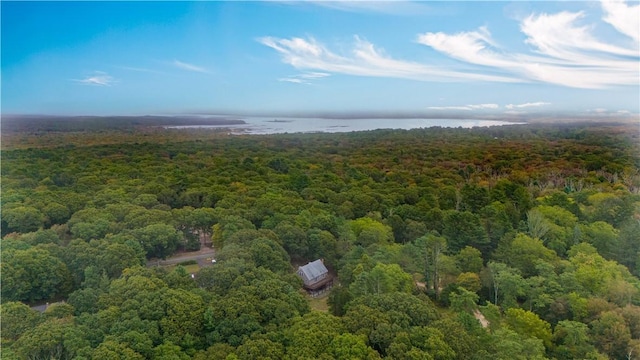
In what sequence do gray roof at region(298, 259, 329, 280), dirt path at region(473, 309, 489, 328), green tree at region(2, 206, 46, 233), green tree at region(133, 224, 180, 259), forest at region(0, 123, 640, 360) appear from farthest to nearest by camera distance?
green tree at region(2, 206, 46, 233)
green tree at region(133, 224, 180, 259)
gray roof at region(298, 259, 329, 280)
dirt path at region(473, 309, 489, 328)
forest at region(0, 123, 640, 360)

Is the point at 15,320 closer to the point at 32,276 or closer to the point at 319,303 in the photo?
the point at 32,276

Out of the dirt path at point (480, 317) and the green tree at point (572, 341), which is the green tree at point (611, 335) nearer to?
the green tree at point (572, 341)

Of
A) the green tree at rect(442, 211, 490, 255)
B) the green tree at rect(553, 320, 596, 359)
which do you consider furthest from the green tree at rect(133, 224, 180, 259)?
the green tree at rect(553, 320, 596, 359)

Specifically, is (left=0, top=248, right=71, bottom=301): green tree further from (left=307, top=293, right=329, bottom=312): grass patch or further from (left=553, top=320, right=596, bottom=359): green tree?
(left=553, top=320, right=596, bottom=359): green tree

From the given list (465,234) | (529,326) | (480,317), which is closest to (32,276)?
(480,317)

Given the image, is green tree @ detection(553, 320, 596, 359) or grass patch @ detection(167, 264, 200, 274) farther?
grass patch @ detection(167, 264, 200, 274)

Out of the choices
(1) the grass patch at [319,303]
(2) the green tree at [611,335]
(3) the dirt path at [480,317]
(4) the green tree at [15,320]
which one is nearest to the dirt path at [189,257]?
(1) the grass patch at [319,303]

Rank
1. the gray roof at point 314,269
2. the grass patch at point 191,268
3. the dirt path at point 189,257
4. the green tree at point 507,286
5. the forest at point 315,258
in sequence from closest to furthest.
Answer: the forest at point 315,258 → the green tree at point 507,286 → the gray roof at point 314,269 → the grass patch at point 191,268 → the dirt path at point 189,257
